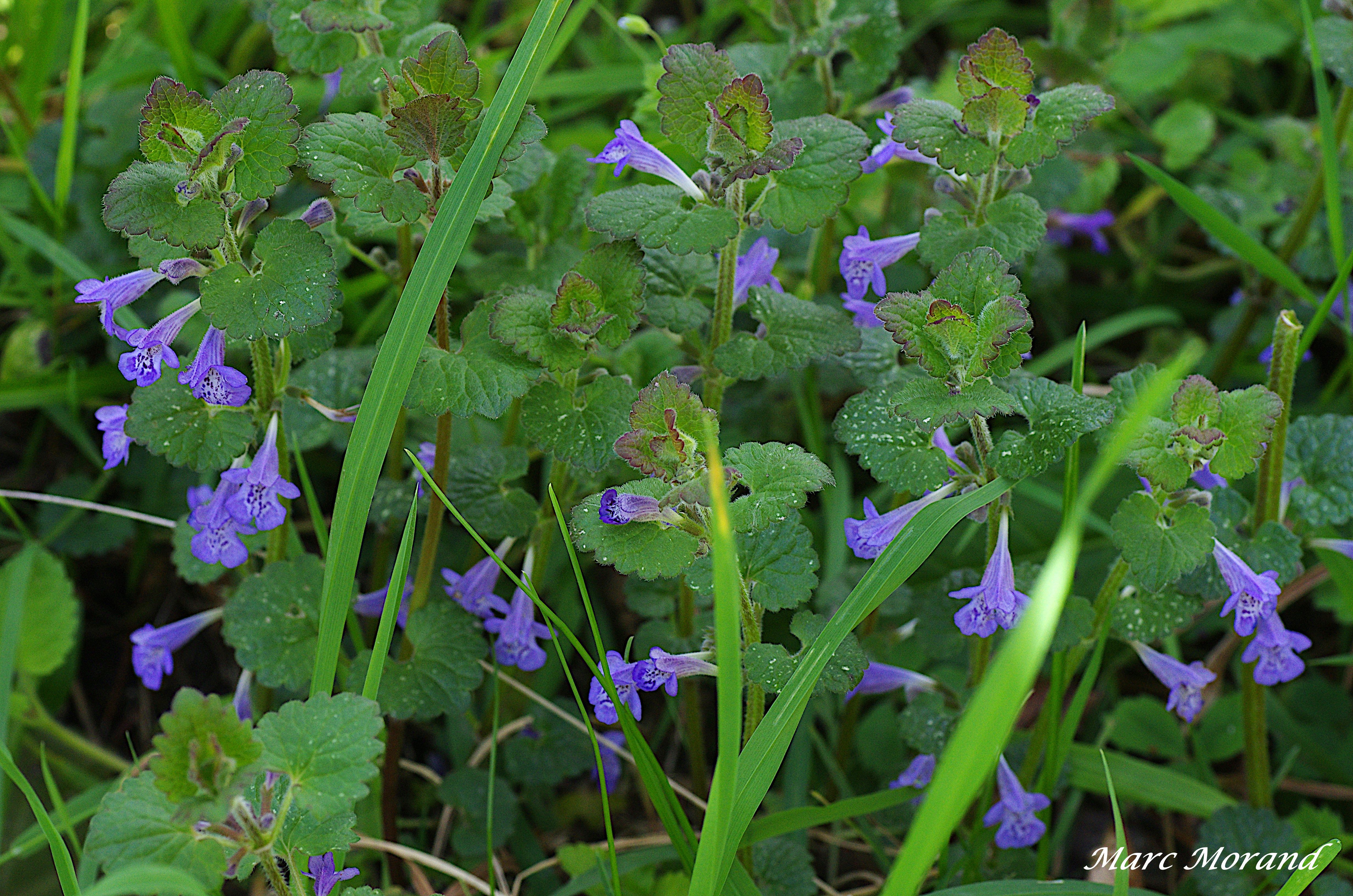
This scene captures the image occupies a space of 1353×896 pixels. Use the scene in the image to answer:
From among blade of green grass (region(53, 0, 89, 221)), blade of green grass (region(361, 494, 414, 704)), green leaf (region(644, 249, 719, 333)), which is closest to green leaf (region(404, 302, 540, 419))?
blade of green grass (region(361, 494, 414, 704))

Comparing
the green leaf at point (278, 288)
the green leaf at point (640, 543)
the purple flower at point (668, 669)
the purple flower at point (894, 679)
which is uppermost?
the green leaf at point (278, 288)

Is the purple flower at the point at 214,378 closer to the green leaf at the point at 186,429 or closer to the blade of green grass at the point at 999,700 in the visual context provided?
the green leaf at the point at 186,429

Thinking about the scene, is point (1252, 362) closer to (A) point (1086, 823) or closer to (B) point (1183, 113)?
(B) point (1183, 113)

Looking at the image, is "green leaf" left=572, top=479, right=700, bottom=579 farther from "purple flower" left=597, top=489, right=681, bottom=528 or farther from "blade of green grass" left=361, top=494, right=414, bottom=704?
"blade of green grass" left=361, top=494, right=414, bottom=704

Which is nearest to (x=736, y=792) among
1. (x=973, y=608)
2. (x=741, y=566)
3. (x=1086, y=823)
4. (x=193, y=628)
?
(x=741, y=566)

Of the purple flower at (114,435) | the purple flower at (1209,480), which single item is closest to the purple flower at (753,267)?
the purple flower at (1209,480)

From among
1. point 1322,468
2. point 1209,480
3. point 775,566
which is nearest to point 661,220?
point 775,566

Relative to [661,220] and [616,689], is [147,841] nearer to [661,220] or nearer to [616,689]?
[616,689]
